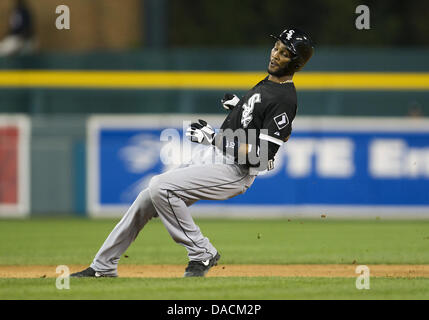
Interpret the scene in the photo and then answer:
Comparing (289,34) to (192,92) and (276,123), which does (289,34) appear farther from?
(192,92)

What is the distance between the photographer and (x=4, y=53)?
59.3 ft

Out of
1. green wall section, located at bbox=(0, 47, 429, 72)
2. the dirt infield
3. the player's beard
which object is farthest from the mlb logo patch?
green wall section, located at bbox=(0, 47, 429, 72)

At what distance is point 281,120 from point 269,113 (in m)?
0.11

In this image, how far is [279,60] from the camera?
6.91 meters

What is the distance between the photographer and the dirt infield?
7812 millimetres

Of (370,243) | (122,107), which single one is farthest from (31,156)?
(370,243)

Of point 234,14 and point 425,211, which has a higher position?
point 234,14

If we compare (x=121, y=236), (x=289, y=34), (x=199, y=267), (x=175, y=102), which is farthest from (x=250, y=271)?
(x=175, y=102)

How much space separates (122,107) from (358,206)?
5.67m

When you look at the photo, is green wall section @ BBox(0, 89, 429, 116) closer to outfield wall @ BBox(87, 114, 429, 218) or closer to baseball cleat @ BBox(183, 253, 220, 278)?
outfield wall @ BBox(87, 114, 429, 218)

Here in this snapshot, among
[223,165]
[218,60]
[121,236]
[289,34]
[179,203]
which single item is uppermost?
[218,60]
